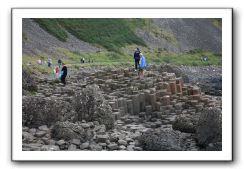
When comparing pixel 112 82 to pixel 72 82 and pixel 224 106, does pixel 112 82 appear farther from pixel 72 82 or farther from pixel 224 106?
pixel 224 106

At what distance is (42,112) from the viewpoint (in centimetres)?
1157

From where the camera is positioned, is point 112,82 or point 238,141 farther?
point 112,82

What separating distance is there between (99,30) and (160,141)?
161 cm

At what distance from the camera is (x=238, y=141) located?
11359mm

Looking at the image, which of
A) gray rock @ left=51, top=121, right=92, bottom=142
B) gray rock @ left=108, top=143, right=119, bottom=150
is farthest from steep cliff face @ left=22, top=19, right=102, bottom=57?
gray rock @ left=108, top=143, right=119, bottom=150

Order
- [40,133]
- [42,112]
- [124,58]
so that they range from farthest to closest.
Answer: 1. [124,58]
2. [42,112]
3. [40,133]

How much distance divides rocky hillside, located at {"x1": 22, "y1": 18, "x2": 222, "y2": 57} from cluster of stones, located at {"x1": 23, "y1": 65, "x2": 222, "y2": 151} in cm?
39

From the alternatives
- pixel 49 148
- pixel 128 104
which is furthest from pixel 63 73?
pixel 49 148

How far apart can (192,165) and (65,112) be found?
1.72 meters

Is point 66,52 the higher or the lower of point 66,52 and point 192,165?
the higher

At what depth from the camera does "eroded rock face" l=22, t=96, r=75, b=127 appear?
37.7 ft

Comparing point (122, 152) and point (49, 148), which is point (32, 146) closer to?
point (49, 148)

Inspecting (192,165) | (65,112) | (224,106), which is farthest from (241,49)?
(65,112)

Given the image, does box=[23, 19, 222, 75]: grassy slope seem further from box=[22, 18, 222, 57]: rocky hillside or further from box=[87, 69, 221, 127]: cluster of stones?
box=[87, 69, 221, 127]: cluster of stones
